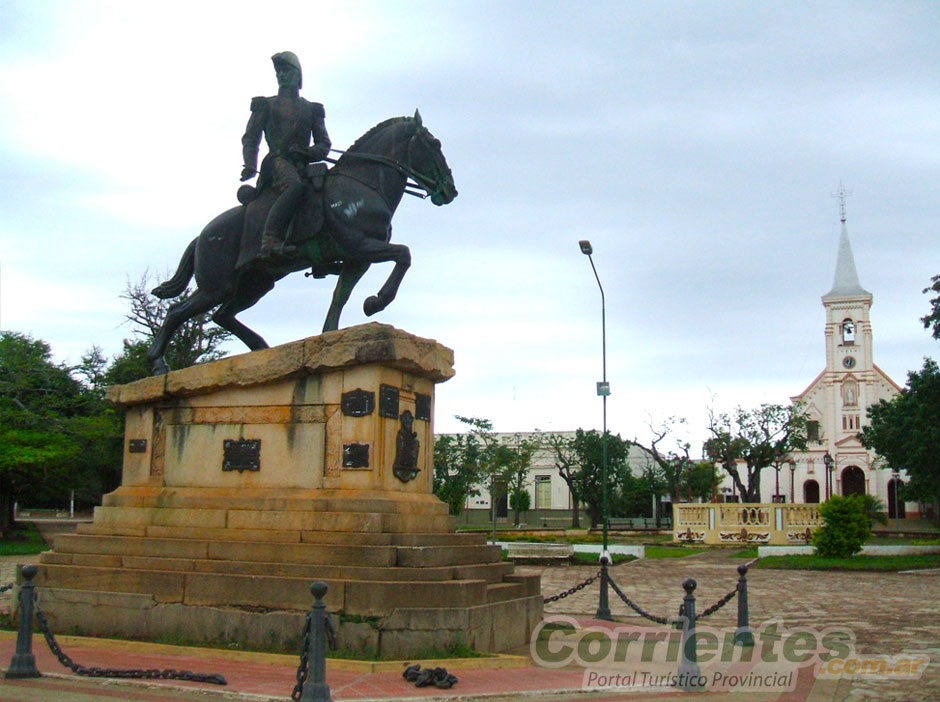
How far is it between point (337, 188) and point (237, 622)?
5.02 m

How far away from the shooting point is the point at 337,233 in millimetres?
11227

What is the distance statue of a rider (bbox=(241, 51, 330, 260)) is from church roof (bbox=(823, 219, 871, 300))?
80.3 m

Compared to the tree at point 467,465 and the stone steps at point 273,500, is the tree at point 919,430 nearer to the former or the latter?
the tree at point 467,465

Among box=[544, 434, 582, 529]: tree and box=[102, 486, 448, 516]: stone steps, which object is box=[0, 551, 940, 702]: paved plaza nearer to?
box=[102, 486, 448, 516]: stone steps

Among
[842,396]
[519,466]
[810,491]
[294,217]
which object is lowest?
[810,491]

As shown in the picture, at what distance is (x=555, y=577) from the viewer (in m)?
24.4

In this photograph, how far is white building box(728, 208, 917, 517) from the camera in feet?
269

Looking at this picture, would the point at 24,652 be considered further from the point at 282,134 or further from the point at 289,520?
the point at 282,134

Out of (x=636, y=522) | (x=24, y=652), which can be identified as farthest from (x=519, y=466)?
(x=24, y=652)

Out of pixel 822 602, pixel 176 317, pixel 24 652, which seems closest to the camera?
pixel 24 652

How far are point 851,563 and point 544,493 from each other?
4926 centimetres

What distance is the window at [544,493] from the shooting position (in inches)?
3041

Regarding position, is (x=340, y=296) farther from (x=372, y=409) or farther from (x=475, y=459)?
(x=475, y=459)

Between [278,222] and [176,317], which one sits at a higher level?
[278,222]
